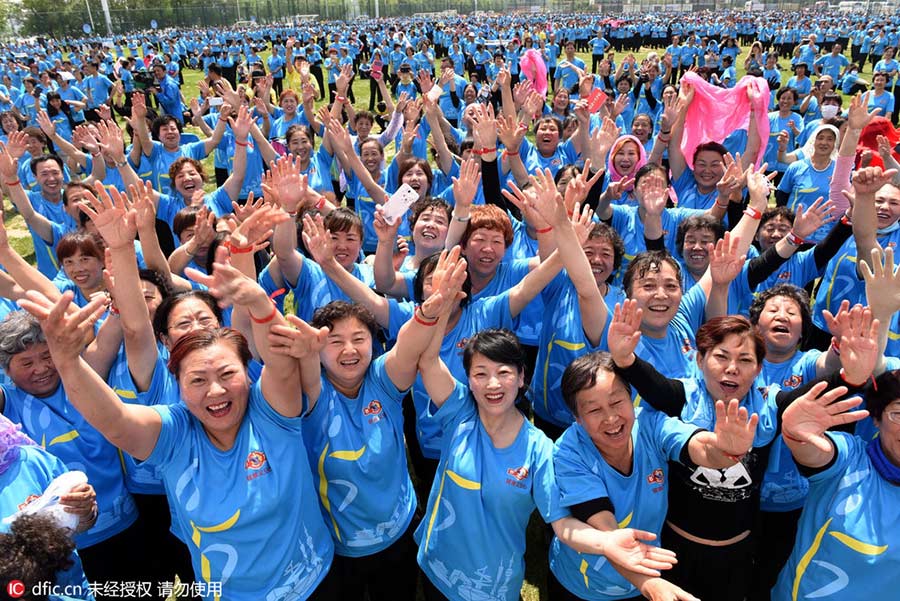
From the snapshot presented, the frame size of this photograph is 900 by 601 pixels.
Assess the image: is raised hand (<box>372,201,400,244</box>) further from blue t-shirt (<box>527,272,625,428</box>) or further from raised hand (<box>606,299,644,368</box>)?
raised hand (<box>606,299,644,368</box>)

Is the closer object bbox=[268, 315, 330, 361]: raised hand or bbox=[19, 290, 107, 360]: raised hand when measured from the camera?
bbox=[19, 290, 107, 360]: raised hand

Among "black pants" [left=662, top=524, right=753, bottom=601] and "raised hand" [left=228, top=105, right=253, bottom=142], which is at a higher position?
"raised hand" [left=228, top=105, right=253, bottom=142]

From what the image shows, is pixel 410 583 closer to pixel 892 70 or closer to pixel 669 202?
pixel 669 202

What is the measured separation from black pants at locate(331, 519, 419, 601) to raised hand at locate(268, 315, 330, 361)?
3.24 ft

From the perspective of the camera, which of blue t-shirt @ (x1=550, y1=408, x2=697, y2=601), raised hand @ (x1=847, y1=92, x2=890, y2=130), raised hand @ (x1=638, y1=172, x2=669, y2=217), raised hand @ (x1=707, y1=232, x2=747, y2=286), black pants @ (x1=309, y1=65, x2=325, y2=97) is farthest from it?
black pants @ (x1=309, y1=65, x2=325, y2=97)

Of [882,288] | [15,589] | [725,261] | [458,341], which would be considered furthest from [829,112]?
[15,589]

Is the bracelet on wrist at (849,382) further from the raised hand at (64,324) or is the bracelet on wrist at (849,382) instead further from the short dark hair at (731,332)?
the raised hand at (64,324)

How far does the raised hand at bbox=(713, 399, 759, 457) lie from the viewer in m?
1.97

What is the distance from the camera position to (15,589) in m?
1.62

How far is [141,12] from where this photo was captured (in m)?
50.1

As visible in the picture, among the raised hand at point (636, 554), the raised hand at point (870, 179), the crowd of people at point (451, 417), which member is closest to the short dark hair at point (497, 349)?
the crowd of people at point (451, 417)

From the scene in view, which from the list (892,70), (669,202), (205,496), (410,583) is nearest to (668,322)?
(410,583)

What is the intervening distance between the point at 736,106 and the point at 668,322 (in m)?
4.27

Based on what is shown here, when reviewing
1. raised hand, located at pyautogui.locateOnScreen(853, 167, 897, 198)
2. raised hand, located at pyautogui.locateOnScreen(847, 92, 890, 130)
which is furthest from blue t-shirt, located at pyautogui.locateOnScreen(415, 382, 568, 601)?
raised hand, located at pyautogui.locateOnScreen(847, 92, 890, 130)
